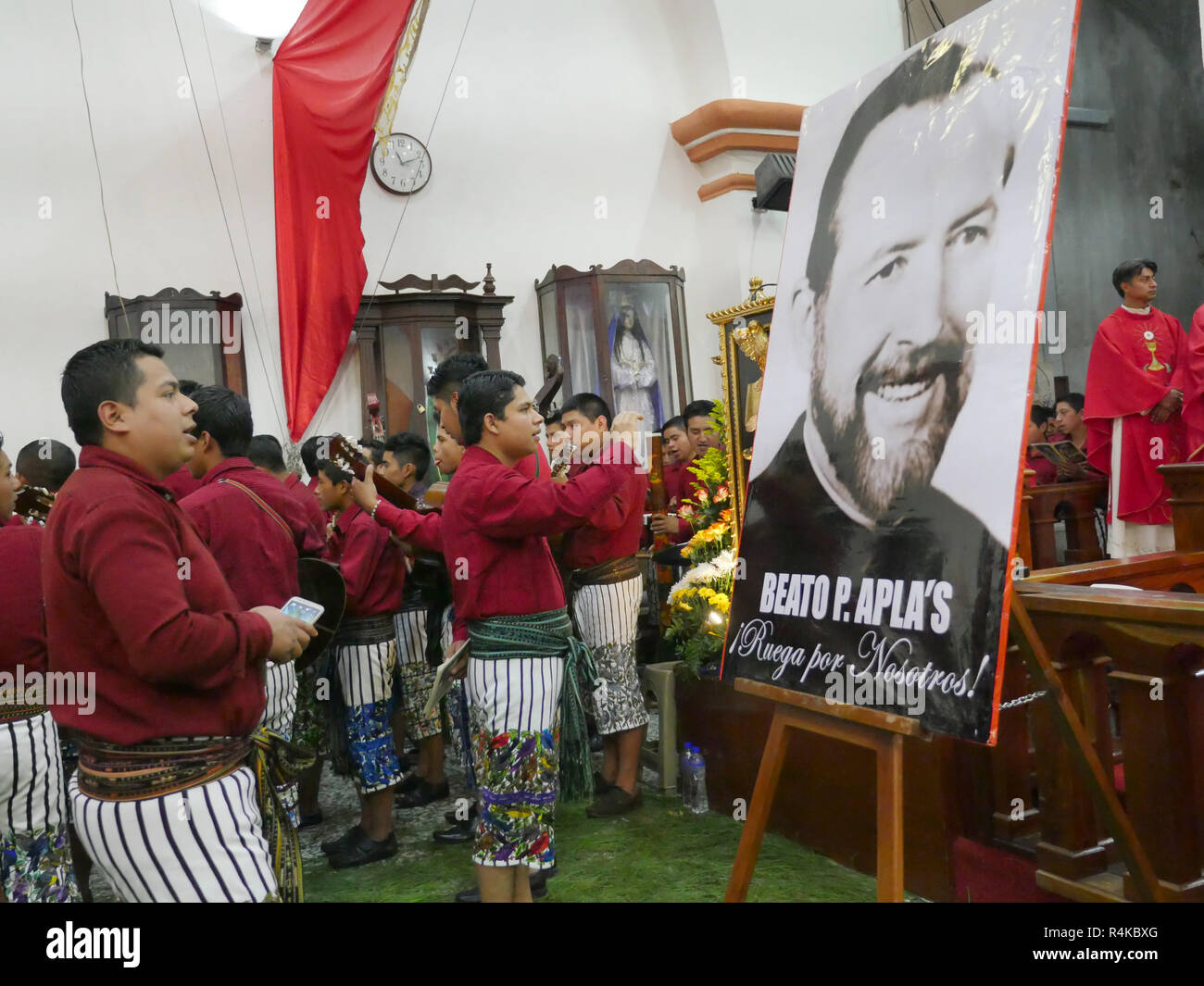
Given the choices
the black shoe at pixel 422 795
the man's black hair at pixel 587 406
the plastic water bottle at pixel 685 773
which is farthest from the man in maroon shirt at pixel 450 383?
the black shoe at pixel 422 795

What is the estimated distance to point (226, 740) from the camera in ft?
6.28

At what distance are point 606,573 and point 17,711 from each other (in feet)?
7.76

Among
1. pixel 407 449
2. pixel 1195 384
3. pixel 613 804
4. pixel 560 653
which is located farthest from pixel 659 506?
pixel 1195 384

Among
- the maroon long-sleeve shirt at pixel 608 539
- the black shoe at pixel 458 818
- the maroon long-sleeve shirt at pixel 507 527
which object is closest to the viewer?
the maroon long-sleeve shirt at pixel 507 527

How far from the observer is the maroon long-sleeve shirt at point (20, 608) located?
249 cm

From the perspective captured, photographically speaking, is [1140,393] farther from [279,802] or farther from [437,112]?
[437,112]

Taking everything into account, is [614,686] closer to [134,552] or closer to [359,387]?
[134,552]

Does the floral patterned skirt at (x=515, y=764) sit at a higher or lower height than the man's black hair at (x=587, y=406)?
lower

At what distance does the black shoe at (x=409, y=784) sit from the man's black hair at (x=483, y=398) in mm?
2241

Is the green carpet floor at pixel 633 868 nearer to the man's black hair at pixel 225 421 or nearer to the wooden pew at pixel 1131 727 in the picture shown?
the wooden pew at pixel 1131 727

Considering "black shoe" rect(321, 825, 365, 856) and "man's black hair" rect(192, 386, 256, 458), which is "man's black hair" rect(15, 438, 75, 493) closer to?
"man's black hair" rect(192, 386, 256, 458)

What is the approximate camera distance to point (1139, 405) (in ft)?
18.3
